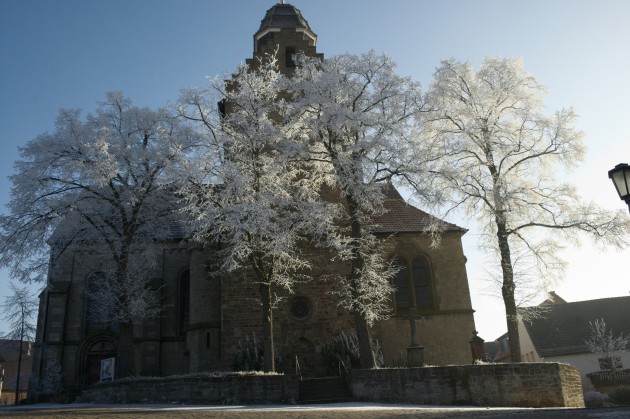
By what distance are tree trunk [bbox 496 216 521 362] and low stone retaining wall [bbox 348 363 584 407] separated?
2232mm

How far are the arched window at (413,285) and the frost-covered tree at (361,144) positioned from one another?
469 centimetres

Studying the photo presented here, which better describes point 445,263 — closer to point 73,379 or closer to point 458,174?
point 458,174

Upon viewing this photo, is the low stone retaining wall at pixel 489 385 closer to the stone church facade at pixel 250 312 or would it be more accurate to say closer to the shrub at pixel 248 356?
the stone church facade at pixel 250 312

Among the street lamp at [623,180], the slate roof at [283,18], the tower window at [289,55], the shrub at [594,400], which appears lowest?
the shrub at [594,400]

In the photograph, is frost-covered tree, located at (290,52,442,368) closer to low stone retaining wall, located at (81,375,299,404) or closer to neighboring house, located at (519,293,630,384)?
low stone retaining wall, located at (81,375,299,404)

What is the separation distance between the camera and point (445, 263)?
25.5m

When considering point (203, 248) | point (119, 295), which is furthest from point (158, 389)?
point (203, 248)

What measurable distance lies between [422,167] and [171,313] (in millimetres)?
14448

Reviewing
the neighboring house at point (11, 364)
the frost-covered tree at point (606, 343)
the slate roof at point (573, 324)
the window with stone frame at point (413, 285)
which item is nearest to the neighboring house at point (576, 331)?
the slate roof at point (573, 324)

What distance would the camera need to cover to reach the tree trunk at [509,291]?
18.1 meters

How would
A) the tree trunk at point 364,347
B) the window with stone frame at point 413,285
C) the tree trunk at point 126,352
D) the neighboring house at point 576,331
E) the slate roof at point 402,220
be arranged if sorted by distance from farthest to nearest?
the neighboring house at point 576,331, the slate roof at point 402,220, the window with stone frame at point 413,285, the tree trunk at point 126,352, the tree trunk at point 364,347

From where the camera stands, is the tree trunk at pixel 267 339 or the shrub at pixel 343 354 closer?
the tree trunk at pixel 267 339

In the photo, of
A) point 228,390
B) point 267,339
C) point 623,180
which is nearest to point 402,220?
point 267,339

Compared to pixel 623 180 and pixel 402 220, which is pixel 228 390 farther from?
pixel 402 220
